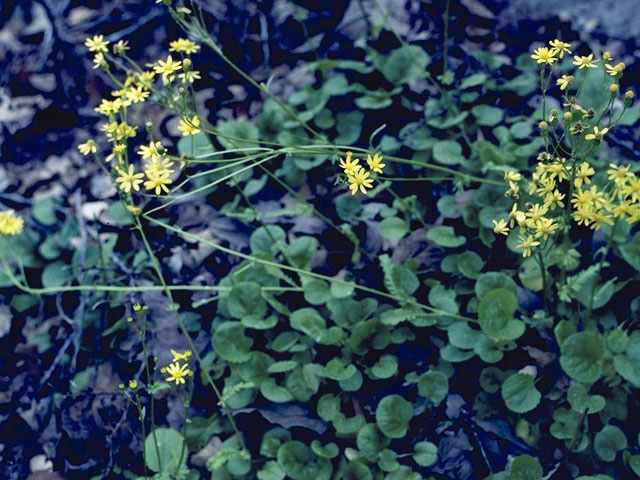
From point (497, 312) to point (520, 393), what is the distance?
32cm

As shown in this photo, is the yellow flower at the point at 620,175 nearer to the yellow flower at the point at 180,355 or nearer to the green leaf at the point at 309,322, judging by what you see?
the green leaf at the point at 309,322

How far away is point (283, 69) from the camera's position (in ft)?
12.3

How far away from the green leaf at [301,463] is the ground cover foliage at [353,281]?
0.01 meters

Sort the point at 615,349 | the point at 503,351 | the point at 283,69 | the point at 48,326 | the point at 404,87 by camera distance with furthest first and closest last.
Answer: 1. the point at 283,69
2. the point at 404,87
3. the point at 48,326
4. the point at 503,351
5. the point at 615,349

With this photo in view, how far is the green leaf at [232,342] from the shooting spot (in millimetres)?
2582

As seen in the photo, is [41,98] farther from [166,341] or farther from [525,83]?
[525,83]

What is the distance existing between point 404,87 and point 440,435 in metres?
1.95

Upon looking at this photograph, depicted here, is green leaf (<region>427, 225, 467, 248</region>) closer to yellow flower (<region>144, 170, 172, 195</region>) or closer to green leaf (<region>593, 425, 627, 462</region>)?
green leaf (<region>593, 425, 627, 462</region>)

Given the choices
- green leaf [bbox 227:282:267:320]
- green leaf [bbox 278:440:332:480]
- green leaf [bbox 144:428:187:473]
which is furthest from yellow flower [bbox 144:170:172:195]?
green leaf [bbox 278:440:332:480]

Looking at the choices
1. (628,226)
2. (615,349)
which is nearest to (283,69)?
(628,226)

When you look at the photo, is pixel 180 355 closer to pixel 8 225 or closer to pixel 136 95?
pixel 8 225

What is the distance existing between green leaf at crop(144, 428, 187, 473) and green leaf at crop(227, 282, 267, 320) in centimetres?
57

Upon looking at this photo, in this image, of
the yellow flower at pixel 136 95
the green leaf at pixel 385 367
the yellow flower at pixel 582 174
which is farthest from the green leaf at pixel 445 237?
the yellow flower at pixel 136 95

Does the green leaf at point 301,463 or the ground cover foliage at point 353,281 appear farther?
the green leaf at point 301,463
